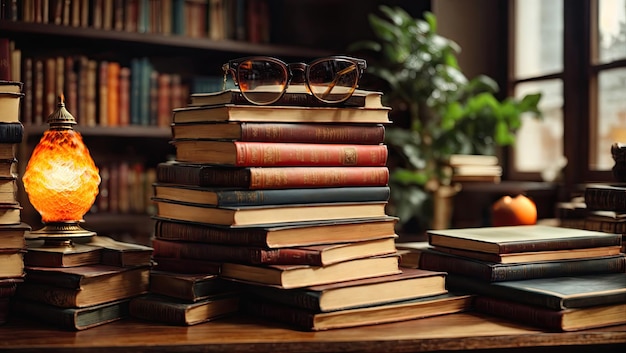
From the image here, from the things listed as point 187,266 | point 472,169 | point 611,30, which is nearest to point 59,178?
point 187,266

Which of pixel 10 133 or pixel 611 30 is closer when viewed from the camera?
pixel 10 133

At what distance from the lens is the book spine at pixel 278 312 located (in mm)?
1085

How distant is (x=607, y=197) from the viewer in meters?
1.37

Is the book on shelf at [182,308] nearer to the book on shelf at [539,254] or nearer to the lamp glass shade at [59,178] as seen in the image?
the lamp glass shade at [59,178]

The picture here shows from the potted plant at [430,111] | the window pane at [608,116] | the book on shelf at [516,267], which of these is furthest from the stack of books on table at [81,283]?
the window pane at [608,116]

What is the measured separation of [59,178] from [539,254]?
2.45 ft

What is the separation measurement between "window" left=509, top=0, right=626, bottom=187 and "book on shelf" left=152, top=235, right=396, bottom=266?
243 cm

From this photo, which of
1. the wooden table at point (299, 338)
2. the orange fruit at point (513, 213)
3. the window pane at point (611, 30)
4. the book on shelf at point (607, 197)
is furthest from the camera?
the window pane at point (611, 30)

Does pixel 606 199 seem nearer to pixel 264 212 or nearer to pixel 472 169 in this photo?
pixel 264 212

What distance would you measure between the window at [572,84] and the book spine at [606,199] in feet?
6.85

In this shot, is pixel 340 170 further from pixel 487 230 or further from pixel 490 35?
pixel 490 35

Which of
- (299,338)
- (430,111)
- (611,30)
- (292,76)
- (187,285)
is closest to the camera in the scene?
(299,338)

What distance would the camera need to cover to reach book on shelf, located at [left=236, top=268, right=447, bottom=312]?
1.09 m

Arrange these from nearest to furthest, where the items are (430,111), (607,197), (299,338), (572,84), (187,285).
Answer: (299,338)
(187,285)
(607,197)
(572,84)
(430,111)
